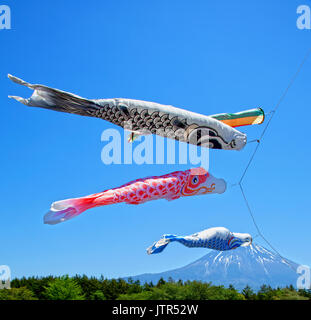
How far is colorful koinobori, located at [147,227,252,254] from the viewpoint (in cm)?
739

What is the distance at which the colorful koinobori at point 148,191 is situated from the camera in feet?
20.6

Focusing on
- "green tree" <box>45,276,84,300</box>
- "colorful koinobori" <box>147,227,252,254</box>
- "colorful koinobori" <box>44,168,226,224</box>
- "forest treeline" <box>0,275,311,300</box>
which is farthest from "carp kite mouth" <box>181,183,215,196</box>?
"green tree" <box>45,276,84,300</box>

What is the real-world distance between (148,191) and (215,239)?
1.71 metres

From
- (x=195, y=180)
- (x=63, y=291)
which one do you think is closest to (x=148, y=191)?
(x=195, y=180)

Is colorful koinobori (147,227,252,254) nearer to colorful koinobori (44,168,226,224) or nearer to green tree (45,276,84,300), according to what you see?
colorful koinobori (44,168,226,224)

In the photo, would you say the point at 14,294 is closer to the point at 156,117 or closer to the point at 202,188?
the point at 202,188

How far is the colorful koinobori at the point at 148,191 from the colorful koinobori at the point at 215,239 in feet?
2.57

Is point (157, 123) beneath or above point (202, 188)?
above

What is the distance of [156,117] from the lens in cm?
704

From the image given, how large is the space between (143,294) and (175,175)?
16.6 meters

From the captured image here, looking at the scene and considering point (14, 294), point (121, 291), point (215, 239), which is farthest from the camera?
point (121, 291)
